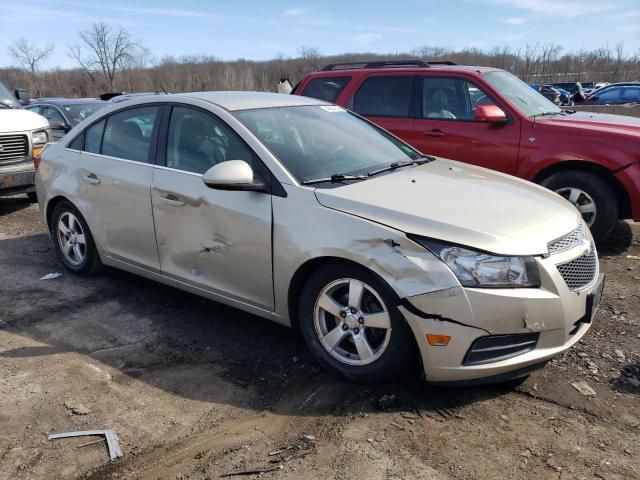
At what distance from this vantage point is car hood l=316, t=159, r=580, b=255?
288 centimetres

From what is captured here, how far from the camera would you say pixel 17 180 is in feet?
25.1

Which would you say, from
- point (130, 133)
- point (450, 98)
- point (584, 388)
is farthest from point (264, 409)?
point (450, 98)

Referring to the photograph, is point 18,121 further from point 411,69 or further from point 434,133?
point 434,133

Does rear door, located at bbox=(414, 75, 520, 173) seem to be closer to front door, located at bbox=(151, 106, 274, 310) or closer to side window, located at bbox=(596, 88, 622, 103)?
front door, located at bbox=(151, 106, 274, 310)

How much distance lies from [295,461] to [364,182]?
1.70 metres

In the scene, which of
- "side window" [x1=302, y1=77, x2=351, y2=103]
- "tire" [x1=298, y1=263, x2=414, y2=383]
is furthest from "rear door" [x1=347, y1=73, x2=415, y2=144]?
"tire" [x1=298, y1=263, x2=414, y2=383]

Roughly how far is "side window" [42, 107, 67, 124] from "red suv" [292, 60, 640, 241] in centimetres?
548

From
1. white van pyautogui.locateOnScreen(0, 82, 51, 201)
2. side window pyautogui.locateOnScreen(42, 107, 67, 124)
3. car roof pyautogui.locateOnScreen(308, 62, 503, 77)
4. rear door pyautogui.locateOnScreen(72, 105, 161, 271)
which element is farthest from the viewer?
side window pyautogui.locateOnScreen(42, 107, 67, 124)

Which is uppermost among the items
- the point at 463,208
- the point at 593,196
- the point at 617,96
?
the point at 617,96

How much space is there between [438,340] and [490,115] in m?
3.86

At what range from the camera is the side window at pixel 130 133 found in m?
4.28

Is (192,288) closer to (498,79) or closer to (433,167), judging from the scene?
(433,167)

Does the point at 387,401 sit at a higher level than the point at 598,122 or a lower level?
lower

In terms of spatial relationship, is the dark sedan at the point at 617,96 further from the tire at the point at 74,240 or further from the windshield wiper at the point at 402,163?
the tire at the point at 74,240
